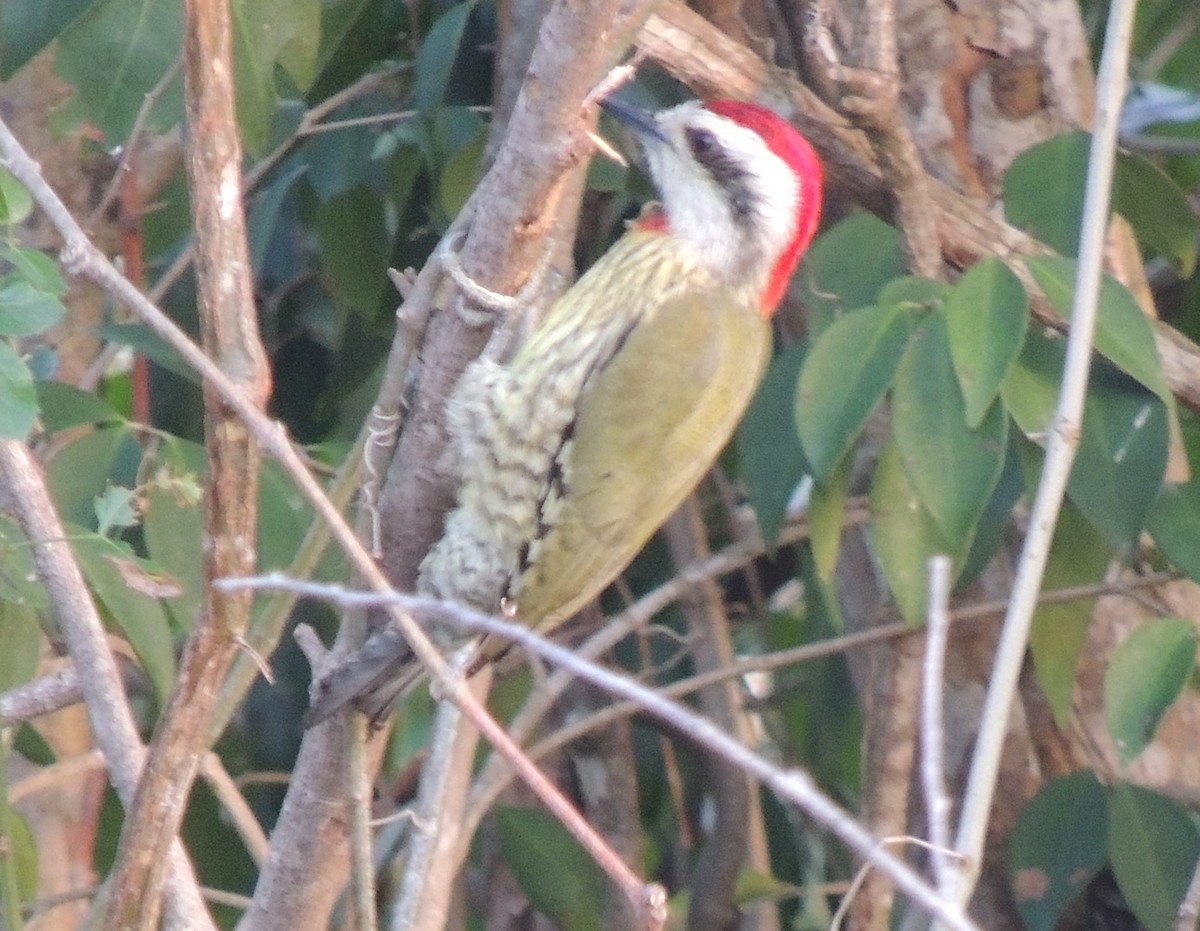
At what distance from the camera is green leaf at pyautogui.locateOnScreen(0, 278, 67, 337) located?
51.1 inches

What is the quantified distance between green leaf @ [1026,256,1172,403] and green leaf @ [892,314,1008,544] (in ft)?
0.41

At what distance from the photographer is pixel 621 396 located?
1.96 m

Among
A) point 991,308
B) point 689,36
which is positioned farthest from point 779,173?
point 991,308

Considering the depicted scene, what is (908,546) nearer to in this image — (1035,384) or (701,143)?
(1035,384)

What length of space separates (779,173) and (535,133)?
679 mm

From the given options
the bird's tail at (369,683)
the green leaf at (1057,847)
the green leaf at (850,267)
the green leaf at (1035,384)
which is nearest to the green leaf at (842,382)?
the green leaf at (1035,384)

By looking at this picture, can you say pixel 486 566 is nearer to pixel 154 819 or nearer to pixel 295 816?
pixel 295 816

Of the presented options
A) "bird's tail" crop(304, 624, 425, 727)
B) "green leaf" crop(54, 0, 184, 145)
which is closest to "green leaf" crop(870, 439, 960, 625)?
"bird's tail" crop(304, 624, 425, 727)

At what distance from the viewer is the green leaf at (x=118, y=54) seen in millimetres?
1771

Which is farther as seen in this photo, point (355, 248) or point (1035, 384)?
point (355, 248)

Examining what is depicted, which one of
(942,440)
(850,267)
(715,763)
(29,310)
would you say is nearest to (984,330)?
(942,440)

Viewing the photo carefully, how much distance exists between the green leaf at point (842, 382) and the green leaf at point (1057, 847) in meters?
0.60

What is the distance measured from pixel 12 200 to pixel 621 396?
80 cm

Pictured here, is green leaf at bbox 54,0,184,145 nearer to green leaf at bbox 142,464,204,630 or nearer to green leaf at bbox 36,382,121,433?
green leaf at bbox 36,382,121,433
